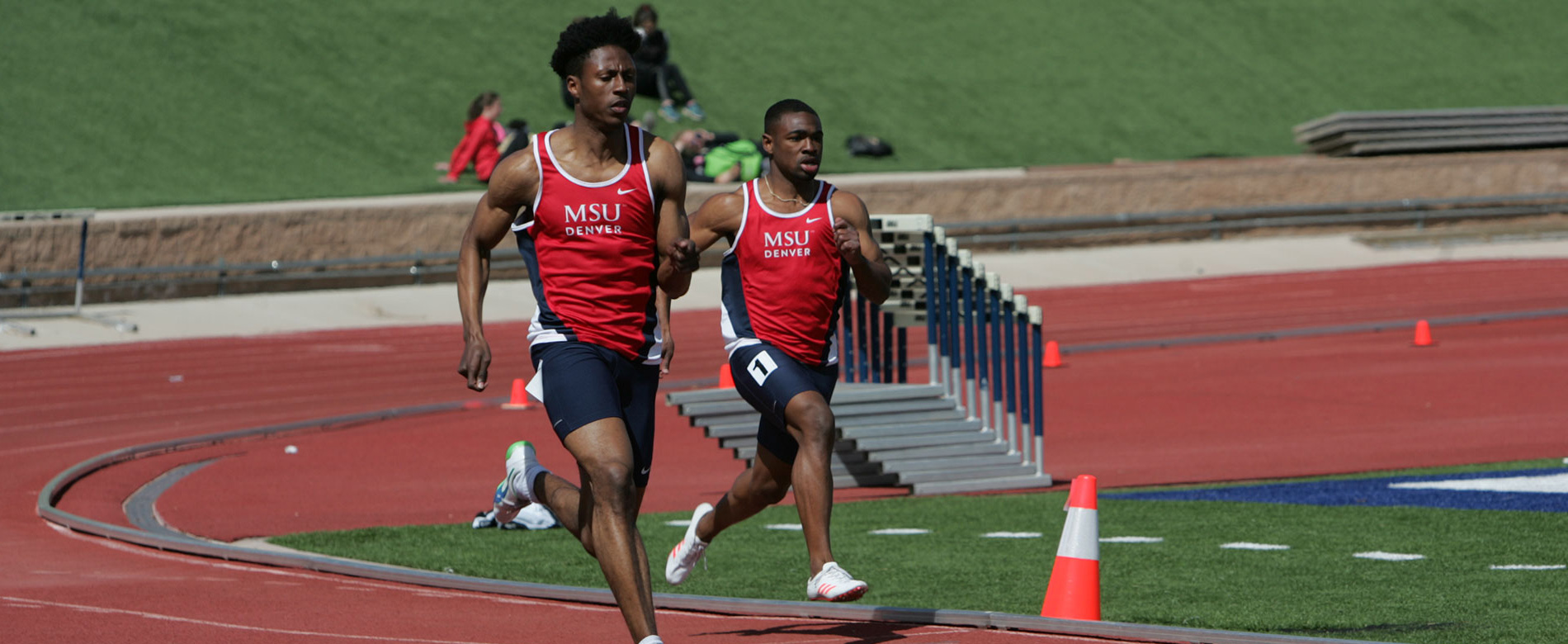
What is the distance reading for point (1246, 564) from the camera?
342 inches

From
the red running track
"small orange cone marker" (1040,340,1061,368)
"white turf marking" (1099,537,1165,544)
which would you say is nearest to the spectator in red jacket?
the red running track

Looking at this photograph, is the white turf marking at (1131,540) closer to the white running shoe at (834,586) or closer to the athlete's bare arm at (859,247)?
the athlete's bare arm at (859,247)

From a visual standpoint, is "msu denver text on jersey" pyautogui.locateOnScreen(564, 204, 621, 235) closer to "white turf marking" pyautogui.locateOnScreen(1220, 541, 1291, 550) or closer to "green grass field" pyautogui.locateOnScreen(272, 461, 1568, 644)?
"green grass field" pyautogui.locateOnScreen(272, 461, 1568, 644)

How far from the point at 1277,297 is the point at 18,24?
19.8 metres

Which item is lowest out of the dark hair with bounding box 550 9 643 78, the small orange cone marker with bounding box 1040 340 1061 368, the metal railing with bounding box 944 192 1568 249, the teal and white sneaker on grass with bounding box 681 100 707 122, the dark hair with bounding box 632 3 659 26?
the dark hair with bounding box 550 9 643 78

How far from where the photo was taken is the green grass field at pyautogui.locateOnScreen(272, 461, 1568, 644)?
7.17 meters

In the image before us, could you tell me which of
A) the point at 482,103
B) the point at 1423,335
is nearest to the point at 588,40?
the point at 1423,335

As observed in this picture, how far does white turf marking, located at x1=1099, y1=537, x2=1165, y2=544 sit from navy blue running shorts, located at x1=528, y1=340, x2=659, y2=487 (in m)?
4.04

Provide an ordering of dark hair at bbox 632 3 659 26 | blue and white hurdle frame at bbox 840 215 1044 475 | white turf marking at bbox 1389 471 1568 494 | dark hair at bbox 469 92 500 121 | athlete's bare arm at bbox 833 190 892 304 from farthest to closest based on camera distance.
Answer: dark hair at bbox 632 3 659 26
dark hair at bbox 469 92 500 121
blue and white hurdle frame at bbox 840 215 1044 475
white turf marking at bbox 1389 471 1568 494
athlete's bare arm at bbox 833 190 892 304

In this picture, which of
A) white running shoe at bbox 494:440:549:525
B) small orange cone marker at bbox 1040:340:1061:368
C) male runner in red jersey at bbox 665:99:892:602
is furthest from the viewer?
small orange cone marker at bbox 1040:340:1061:368

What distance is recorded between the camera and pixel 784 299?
290 inches

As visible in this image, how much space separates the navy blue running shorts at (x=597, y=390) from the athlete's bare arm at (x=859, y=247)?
3.33 ft

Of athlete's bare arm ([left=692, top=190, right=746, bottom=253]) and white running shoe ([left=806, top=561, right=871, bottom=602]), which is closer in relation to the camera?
white running shoe ([left=806, top=561, right=871, bottom=602])

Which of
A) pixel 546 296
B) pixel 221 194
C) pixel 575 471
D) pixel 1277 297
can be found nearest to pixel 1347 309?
pixel 1277 297
